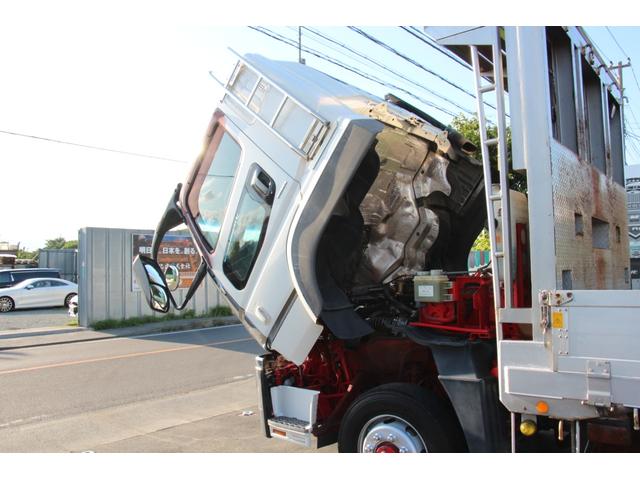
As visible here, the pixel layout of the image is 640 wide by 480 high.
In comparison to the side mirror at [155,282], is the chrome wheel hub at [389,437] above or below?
below

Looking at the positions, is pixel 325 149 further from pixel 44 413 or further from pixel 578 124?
pixel 44 413

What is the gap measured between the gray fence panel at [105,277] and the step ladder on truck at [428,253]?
1206 centimetres

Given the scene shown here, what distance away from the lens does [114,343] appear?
13383mm

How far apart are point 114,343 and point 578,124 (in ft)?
39.6

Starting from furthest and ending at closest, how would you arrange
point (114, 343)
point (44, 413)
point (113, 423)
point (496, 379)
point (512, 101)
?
point (114, 343)
point (44, 413)
point (113, 423)
point (496, 379)
point (512, 101)

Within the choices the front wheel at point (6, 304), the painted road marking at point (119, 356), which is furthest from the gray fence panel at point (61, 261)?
the painted road marking at point (119, 356)

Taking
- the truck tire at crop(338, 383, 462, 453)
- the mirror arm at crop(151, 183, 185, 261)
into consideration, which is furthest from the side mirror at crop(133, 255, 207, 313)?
the truck tire at crop(338, 383, 462, 453)

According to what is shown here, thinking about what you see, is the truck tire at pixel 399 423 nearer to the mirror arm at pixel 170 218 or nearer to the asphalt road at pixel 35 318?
the mirror arm at pixel 170 218

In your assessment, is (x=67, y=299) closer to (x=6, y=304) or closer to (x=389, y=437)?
(x=6, y=304)

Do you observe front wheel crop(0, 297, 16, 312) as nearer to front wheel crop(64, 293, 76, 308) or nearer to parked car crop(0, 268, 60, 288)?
parked car crop(0, 268, 60, 288)

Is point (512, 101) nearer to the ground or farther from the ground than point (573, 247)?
farther from the ground

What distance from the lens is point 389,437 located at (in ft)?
11.9

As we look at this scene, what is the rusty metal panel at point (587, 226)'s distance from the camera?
3.10 meters

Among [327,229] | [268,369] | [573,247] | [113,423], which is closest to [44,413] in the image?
[113,423]
